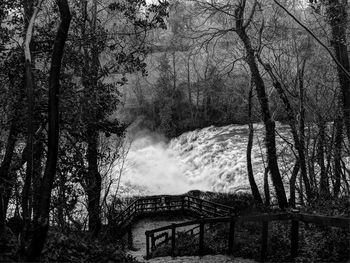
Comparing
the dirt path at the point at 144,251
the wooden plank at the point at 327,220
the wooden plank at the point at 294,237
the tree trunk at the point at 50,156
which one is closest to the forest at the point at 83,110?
the tree trunk at the point at 50,156

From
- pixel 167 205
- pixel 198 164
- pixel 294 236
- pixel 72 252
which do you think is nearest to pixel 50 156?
pixel 72 252

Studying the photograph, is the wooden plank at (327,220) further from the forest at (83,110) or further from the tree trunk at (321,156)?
the tree trunk at (321,156)

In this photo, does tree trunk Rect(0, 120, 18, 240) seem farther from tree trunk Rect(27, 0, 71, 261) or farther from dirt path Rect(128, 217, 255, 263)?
dirt path Rect(128, 217, 255, 263)

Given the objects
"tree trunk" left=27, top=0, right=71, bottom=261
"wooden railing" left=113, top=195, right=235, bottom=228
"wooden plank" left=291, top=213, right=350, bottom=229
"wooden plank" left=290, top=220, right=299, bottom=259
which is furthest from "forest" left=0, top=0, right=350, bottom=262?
"wooden railing" left=113, top=195, right=235, bottom=228

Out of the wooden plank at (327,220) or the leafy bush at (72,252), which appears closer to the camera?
the wooden plank at (327,220)

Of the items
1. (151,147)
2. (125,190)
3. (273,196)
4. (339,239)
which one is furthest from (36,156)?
(151,147)

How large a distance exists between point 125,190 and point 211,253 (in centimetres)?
1853

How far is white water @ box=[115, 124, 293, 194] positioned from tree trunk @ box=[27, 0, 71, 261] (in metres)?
17.9

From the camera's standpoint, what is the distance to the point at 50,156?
612 centimetres

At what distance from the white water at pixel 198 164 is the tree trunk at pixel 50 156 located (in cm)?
1791

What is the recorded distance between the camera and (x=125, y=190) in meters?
27.8

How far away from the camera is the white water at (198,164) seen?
84.9 feet

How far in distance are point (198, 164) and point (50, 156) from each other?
950 inches

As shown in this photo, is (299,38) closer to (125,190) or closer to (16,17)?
(16,17)
